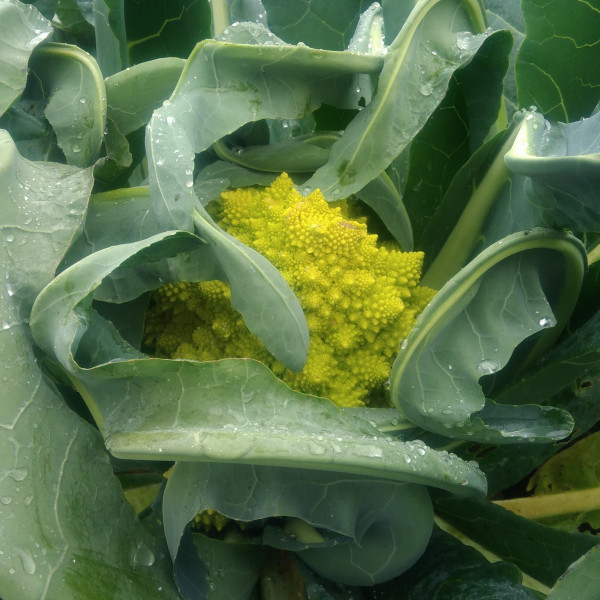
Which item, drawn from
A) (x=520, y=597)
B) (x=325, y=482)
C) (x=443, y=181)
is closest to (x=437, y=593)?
(x=520, y=597)

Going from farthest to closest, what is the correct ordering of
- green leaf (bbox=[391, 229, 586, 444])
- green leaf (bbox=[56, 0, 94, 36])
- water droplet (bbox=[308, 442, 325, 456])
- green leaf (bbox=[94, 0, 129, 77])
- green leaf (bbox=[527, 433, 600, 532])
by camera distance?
1. green leaf (bbox=[56, 0, 94, 36])
2. green leaf (bbox=[527, 433, 600, 532])
3. green leaf (bbox=[94, 0, 129, 77])
4. green leaf (bbox=[391, 229, 586, 444])
5. water droplet (bbox=[308, 442, 325, 456])

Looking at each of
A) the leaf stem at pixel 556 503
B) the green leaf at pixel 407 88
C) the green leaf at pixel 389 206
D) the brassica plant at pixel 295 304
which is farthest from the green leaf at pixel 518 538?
the green leaf at pixel 407 88

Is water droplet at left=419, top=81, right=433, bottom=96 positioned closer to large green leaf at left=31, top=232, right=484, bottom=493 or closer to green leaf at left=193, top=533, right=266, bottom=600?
large green leaf at left=31, top=232, right=484, bottom=493

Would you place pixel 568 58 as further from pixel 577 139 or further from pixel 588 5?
pixel 577 139

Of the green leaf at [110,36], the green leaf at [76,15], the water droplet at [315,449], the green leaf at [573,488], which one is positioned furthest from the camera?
the green leaf at [76,15]

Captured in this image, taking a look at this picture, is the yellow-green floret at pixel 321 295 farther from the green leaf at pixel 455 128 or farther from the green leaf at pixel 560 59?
the green leaf at pixel 560 59

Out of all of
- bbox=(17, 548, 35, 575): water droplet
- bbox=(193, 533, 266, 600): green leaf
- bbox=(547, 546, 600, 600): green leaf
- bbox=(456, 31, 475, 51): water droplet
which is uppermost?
bbox=(456, 31, 475, 51): water droplet

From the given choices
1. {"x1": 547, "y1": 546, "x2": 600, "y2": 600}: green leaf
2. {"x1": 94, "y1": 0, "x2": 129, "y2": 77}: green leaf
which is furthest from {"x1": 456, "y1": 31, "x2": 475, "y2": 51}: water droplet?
{"x1": 547, "y1": 546, "x2": 600, "y2": 600}: green leaf
